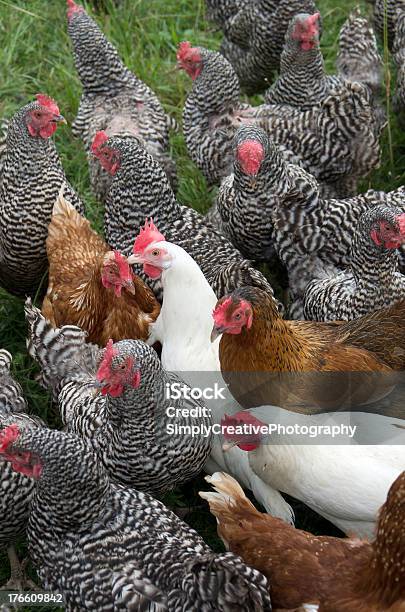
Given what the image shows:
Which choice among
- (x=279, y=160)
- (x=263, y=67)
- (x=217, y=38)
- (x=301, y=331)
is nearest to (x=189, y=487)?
(x=301, y=331)

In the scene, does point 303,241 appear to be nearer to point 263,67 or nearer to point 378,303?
point 378,303

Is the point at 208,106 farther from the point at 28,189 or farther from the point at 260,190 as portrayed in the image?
the point at 28,189

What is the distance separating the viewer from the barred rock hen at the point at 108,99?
5309 mm

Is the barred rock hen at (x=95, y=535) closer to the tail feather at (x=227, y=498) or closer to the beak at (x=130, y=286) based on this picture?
the tail feather at (x=227, y=498)

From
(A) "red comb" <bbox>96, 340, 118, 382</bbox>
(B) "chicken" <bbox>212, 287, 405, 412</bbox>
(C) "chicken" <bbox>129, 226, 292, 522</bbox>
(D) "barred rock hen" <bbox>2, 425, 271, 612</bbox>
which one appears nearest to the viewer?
(D) "barred rock hen" <bbox>2, 425, 271, 612</bbox>

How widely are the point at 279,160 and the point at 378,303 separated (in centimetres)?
100

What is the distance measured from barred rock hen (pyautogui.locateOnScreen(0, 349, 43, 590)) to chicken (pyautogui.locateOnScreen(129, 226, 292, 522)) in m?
0.70

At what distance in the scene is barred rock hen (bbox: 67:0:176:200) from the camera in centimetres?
531

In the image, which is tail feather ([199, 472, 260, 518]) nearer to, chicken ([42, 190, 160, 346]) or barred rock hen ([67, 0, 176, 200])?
chicken ([42, 190, 160, 346])

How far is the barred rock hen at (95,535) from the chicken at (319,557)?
17 centimetres

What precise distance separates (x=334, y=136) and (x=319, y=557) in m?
2.51

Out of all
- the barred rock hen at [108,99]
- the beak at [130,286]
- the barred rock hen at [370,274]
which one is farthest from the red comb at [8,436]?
the barred rock hen at [108,99]

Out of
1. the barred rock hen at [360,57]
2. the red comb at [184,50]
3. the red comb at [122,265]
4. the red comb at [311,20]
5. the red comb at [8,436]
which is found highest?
the red comb at [311,20]

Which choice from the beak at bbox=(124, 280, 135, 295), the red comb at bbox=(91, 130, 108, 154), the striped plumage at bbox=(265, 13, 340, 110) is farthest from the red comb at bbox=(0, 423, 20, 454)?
the striped plumage at bbox=(265, 13, 340, 110)
